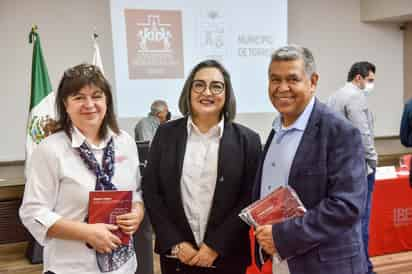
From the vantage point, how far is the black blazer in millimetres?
1535

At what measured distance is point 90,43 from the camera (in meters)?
4.69

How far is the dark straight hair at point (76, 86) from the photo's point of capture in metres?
1.35

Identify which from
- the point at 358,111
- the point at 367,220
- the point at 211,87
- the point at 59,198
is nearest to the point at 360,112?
the point at 358,111

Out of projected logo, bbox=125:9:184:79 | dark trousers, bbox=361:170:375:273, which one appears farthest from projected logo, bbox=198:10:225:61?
dark trousers, bbox=361:170:375:273

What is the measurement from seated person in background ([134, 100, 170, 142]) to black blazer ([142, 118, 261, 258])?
2780mm

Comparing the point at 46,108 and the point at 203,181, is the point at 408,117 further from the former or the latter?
the point at 46,108

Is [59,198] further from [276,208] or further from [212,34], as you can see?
[212,34]

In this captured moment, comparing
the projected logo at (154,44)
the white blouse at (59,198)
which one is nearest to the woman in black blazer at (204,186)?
the white blouse at (59,198)

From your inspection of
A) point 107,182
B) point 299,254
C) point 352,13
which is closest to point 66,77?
point 107,182

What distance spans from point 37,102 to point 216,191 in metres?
2.77

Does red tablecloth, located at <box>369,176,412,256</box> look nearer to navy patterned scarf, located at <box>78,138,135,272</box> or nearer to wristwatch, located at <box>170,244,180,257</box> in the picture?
wristwatch, located at <box>170,244,180,257</box>

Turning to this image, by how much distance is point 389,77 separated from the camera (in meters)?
6.46

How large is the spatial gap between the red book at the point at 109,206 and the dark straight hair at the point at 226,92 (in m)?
0.48

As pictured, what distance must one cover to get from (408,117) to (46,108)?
10.0 feet
